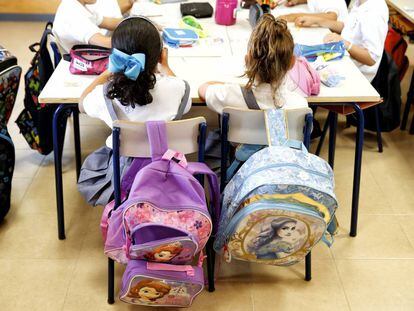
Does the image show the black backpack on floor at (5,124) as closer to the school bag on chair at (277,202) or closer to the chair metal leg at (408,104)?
the school bag on chair at (277,202)

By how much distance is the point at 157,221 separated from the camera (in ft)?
5.56

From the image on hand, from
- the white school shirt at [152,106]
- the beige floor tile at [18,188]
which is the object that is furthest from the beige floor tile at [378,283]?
the beige floor tile at [18,188]

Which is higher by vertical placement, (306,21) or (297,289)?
(306,21)

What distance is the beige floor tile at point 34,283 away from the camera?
1.99 metres

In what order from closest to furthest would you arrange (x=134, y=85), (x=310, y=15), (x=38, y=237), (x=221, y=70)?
(x=134, y=85) → (x=221, y=70) → (x=38, y=237) → (x=310, y=15)

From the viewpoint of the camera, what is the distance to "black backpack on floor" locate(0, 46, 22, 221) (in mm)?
2273

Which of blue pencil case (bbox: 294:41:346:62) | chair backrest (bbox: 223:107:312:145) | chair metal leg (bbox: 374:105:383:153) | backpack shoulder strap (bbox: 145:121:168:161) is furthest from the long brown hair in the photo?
chair metal leg (bbox: 374:105:383:153)

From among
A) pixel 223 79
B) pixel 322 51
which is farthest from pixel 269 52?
pixel 322 51

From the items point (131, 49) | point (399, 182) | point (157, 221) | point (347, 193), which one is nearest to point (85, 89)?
point (131, 49)

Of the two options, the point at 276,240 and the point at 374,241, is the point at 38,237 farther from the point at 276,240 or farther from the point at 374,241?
the point at 374,241

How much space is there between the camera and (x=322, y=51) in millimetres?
2318

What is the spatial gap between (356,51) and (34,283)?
1.63m

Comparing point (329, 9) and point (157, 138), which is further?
point (329, 9)

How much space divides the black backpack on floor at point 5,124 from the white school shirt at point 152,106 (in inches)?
22.0
